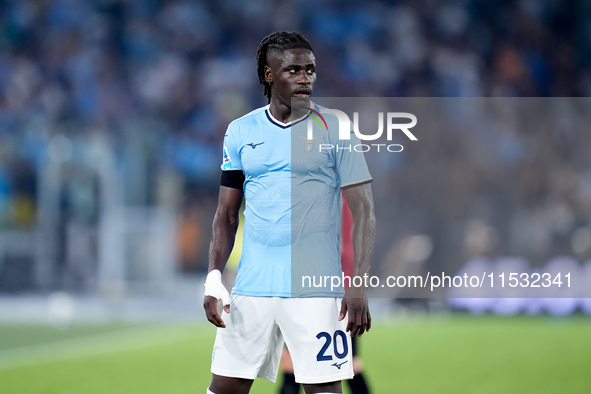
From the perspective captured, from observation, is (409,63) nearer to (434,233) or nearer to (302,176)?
(434,233)

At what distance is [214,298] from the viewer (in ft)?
11.6

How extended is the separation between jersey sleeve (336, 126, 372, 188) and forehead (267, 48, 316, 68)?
34 cm

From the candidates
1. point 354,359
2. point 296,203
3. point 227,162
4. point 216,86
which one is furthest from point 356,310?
point 216,86

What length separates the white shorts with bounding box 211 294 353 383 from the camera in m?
3.39

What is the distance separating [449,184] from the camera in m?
11.1

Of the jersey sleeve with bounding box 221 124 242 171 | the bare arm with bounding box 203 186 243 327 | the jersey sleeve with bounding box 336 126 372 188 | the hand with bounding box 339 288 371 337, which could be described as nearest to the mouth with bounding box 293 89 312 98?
the jersey sleeve with bounding box 336 126 372 188

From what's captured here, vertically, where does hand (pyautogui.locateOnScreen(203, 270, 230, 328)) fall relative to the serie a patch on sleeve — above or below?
below

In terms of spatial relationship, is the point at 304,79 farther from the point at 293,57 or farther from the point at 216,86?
the point at 216,86

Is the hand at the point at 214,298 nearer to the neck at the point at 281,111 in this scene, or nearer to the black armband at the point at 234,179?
the black armband at the point at 234,179

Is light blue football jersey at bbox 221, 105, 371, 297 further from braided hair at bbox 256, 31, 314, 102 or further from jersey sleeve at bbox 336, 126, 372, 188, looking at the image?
braided hair at bbox 256, 31, 314, 102

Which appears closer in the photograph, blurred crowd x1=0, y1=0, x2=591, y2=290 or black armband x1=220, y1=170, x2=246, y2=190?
black armband x1=220, y1=170, x2=246, y2=190

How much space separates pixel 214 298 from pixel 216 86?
1236 cm

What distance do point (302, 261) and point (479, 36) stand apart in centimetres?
1276

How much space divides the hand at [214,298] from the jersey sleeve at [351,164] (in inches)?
25.7
